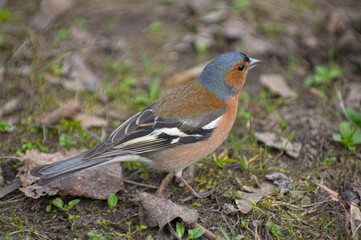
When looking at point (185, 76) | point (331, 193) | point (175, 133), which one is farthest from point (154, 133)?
point (185, 76)

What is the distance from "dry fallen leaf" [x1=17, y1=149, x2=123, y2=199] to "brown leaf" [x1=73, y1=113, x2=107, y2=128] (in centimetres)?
75

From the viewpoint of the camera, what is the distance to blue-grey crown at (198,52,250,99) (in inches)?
180

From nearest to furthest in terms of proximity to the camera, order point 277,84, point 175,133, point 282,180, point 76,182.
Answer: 1. point 76,182
2. point 175,133
3. point 282,180
4. point 277,84

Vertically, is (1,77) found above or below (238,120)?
above

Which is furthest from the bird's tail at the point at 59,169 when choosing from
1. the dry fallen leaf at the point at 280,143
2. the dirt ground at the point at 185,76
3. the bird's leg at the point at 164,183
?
the dry fallen leaf at the point at 280,143

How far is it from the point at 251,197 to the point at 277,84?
95.7 inches

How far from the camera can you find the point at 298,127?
514cm

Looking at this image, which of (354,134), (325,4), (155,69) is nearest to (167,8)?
(155,69)

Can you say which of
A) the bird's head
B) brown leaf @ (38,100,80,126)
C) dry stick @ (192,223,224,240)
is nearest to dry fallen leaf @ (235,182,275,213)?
dry stick @ (192,223,224,240)

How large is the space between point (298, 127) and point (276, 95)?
823mm

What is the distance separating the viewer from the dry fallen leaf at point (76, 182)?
155 inches

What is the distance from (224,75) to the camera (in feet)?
15.1

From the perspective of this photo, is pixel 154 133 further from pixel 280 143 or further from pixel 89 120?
pixel 280 143

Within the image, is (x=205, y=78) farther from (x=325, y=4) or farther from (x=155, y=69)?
(x=325, y=4)
